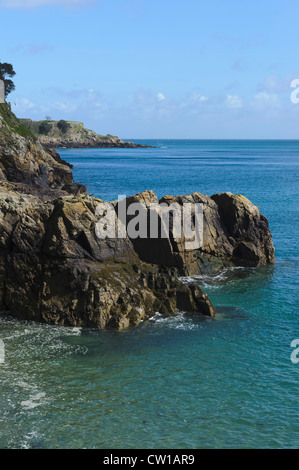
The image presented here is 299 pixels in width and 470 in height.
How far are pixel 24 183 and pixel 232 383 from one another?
66972 mm

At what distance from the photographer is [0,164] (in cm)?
8731

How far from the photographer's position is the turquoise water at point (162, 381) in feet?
77.6

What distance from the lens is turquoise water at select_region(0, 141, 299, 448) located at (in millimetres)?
23656

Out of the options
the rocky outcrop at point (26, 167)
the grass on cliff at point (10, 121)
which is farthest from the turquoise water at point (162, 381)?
the grass on cliff at point (10, 121)

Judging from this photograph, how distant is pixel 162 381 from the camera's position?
28.6 meters

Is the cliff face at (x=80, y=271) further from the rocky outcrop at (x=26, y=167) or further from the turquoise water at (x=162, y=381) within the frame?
the rocky outcrop at (x=26, y=167)

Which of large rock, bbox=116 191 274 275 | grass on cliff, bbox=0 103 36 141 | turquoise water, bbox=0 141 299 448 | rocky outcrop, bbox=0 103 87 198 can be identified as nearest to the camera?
turquoise water, bbox=0 141 299 448

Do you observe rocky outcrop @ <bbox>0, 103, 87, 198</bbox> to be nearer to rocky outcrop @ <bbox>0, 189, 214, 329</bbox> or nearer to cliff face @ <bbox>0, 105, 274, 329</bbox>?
cliff face @ <bbox>0, 105, 274, 329</bbox>

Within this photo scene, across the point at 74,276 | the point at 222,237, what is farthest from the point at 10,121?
the point at 74,276

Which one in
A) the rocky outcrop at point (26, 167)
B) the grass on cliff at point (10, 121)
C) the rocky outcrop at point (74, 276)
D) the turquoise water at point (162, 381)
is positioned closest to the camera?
the turquoise water at point (162, 381)

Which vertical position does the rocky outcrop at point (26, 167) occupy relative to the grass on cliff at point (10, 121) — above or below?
below

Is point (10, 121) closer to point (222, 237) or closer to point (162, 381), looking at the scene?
point (222, 237)

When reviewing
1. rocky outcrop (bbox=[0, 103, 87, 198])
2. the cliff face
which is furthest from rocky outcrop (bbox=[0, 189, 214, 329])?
rocky outcrop (bbox=[0, 103, 87, 198])
